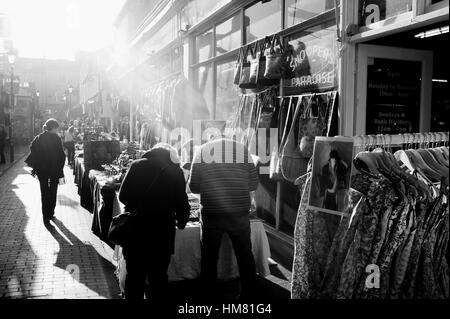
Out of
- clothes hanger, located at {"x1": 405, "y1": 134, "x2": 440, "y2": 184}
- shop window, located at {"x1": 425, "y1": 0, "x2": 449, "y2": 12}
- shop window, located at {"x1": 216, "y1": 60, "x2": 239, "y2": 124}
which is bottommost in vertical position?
clothes hanger, located at {"x1": 405, "y1": 134, "x2": 440, "y2": 184}

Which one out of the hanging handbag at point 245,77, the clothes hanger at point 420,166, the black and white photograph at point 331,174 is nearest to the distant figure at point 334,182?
the black and white photograph at point 331,174

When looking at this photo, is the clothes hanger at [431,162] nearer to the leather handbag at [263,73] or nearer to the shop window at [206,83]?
the leather handbag at [263,73]

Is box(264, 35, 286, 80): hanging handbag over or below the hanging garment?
over

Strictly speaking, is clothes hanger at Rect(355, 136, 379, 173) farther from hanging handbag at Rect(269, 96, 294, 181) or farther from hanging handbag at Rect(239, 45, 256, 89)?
hanging handbag at Rect(239, 45, 256, 89)

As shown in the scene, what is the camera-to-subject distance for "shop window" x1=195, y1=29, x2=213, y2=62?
10297 millimetres

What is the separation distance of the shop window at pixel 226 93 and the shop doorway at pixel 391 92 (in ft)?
11.1

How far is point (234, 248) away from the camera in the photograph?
15.6ft

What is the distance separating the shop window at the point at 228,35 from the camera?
8.83m

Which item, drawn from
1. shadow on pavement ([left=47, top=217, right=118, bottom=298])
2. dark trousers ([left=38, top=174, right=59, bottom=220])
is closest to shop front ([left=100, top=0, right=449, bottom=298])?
shadow on pavement ([left=47, top=217, right=118, bottom=298])

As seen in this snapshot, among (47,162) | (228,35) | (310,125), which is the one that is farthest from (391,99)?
(47,162)

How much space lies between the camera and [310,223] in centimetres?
356

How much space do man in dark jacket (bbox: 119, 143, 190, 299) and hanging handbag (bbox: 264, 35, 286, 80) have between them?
9.03 ft

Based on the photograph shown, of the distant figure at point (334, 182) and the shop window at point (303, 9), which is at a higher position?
the shop window at point (303, 9)
